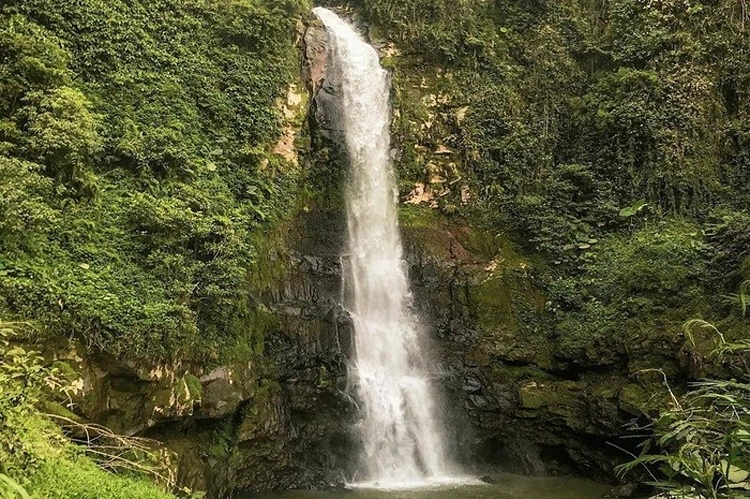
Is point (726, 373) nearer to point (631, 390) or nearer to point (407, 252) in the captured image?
point (631, 390)

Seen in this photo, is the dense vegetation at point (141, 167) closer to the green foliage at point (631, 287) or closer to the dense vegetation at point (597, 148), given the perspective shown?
the dense vegetation at point (597, 148)

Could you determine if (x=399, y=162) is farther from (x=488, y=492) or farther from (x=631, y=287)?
(x=488, y=492)

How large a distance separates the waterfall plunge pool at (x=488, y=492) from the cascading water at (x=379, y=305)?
663 millimetres

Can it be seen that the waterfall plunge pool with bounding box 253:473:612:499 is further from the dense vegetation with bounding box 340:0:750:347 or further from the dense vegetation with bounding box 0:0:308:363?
the dense vegetation with bounding box 0:0:308:363

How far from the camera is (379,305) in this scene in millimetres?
13773

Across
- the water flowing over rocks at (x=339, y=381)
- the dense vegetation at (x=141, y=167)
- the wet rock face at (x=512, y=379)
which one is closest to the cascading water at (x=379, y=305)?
the water flowing over rocks at (x=339, y=381)

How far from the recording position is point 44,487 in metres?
4.56

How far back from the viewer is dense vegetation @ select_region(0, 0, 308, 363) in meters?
8.16

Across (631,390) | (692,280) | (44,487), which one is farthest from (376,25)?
(44,487)

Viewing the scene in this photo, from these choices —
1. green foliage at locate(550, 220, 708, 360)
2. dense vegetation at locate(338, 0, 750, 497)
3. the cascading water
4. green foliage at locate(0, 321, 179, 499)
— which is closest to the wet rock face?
dense vegetation at locate(338, 0, 750, 497)

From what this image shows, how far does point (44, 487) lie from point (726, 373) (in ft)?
34.3

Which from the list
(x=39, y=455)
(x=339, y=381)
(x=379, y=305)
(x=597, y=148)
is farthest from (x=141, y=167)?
(x=597, y=148)

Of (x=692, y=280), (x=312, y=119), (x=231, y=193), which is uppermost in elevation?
(x=312, y=119)

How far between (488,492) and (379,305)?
16.3ft
